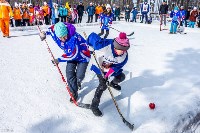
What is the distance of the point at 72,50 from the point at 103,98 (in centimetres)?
132

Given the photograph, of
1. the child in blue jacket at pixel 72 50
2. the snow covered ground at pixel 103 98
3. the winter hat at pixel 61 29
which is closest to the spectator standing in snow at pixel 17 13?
the snow covered ground at pixel 103 98

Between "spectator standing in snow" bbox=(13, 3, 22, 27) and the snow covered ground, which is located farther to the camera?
"spectator standing in snow" bbox=(13, 3, 22, 27)

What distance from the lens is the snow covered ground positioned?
4469 millimetres

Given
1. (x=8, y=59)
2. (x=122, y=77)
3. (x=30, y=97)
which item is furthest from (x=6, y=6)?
(x=122, y=77)

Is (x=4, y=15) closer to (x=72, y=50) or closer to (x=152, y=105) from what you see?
(x=72, y=50)

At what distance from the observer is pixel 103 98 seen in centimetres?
552

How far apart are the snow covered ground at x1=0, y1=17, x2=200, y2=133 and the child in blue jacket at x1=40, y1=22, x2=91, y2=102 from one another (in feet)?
1.85

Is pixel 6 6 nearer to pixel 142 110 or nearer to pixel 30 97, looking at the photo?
pixel 30 97

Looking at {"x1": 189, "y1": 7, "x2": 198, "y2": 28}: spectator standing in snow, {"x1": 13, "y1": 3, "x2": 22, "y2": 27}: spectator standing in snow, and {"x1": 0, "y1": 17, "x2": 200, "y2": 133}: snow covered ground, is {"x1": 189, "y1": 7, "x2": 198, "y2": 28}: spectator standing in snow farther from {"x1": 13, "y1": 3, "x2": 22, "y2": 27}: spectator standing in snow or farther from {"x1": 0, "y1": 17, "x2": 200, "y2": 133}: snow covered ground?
{"x1": 13, "y1": 3, "x2": 22, "y2": 27}: spectator standing in snow

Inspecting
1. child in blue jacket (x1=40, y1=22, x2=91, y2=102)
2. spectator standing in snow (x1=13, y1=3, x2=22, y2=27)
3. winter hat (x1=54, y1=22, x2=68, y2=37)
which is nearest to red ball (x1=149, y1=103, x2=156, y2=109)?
child in blue jacket (x1=40, y1=22, x2=91, y2=102)

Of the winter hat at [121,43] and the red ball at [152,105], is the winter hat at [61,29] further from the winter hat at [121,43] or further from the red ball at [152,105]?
the red ball at [152,105]

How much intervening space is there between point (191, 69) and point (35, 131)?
219 inches

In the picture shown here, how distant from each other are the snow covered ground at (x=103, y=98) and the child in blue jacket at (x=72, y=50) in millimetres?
565

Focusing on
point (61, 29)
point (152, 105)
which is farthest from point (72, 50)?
point (152, 105)
